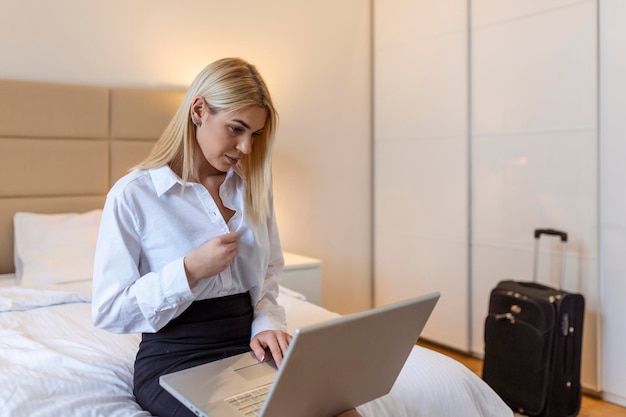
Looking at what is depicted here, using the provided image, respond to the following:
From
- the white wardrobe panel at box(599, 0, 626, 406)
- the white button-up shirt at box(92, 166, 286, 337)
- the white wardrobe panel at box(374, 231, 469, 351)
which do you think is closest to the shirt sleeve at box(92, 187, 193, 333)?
the white button-up shirt at box(92, 166, 286, 337)

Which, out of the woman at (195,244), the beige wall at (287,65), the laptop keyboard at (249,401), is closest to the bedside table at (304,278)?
the beige wall at (287,65)

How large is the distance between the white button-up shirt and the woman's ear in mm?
139

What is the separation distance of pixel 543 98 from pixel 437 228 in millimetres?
945

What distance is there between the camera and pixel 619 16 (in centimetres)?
247

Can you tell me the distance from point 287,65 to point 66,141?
1.35 m

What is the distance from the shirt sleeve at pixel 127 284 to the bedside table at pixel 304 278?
5.61ft

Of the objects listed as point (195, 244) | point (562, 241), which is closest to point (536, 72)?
point (562, 241)

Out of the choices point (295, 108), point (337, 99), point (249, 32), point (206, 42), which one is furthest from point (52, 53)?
point (337, 99)

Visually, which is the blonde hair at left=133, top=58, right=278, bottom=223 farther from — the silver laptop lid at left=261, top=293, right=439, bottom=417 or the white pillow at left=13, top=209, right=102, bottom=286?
the white pillow at left=13, top=209, right=102, bottom=286

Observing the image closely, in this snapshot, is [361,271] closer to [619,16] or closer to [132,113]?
[132,113]

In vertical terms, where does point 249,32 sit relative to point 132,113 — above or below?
above

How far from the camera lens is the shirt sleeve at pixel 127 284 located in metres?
1.23

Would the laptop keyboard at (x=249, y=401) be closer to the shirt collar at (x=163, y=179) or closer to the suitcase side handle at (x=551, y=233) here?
the shirt collar at (x=163, y=179)

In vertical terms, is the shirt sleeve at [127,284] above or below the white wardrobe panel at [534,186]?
below
